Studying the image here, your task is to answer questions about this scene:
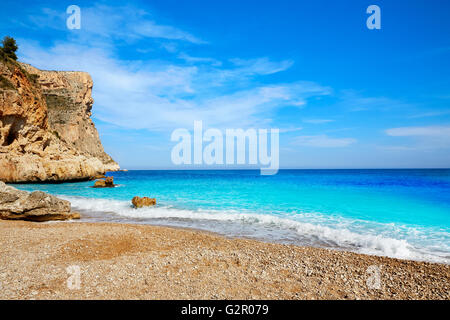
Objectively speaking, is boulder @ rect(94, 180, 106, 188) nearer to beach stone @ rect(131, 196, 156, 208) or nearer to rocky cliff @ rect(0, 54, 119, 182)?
rocky cliff @ rect(0, 54, 119, 182)

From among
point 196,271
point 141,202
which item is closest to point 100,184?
point 141,202

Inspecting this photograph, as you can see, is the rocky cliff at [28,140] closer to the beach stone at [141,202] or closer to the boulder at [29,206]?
the beach stone at [141,202]

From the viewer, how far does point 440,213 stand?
558 inches

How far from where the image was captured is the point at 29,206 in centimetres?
1033

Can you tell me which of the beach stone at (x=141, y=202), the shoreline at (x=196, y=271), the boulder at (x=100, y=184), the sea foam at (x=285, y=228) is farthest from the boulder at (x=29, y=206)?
the boulder at (x=100, y=184)

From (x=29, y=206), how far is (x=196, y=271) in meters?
9.25

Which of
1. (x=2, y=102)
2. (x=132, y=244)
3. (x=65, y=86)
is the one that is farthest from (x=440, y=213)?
(x=65, y=86)

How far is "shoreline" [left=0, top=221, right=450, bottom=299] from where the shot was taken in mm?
4148

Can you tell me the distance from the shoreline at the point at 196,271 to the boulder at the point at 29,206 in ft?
10.6
